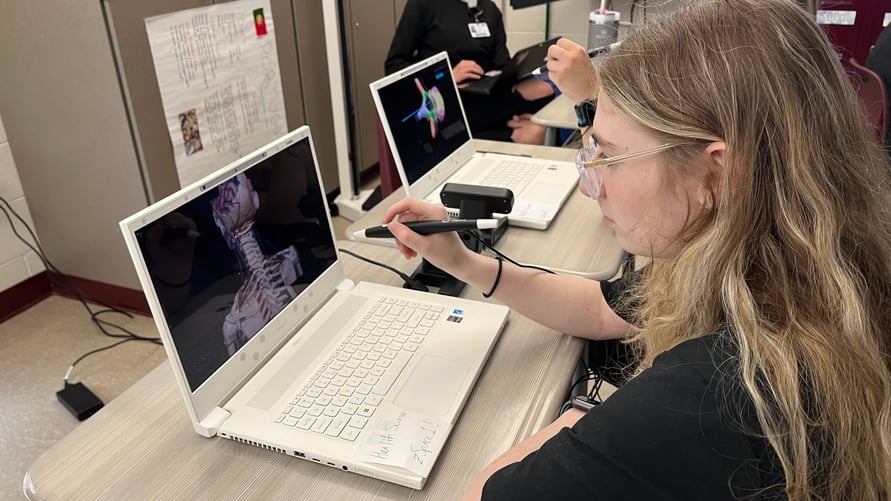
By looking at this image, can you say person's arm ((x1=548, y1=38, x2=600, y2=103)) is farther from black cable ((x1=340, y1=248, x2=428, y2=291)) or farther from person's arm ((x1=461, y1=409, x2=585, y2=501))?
person's arm ((x1=461, y1=409, x2=585, y2=501))

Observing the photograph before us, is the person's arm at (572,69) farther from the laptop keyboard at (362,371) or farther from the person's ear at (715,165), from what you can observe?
the person's ear at (715,165)

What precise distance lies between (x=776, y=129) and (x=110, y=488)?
2.84 feet

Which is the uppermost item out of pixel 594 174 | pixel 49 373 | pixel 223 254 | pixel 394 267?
pixel 594 174

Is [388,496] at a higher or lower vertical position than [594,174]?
lower

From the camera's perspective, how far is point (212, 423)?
34.9 inches

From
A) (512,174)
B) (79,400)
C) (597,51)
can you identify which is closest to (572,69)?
(512,174)

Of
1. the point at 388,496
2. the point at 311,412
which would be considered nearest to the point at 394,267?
the point at 311,412

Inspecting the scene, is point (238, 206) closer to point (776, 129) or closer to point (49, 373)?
point (776, 129)

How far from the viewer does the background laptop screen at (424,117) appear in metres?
1.53

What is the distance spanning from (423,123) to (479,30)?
164 centimetres

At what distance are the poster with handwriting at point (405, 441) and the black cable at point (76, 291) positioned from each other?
1.73 m

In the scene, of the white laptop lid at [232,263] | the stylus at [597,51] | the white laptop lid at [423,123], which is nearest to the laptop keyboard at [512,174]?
the white laptop lid at [423,123]

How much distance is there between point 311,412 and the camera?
2.97 feet

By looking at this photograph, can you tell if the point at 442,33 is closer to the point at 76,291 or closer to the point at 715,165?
the point at 76,291
